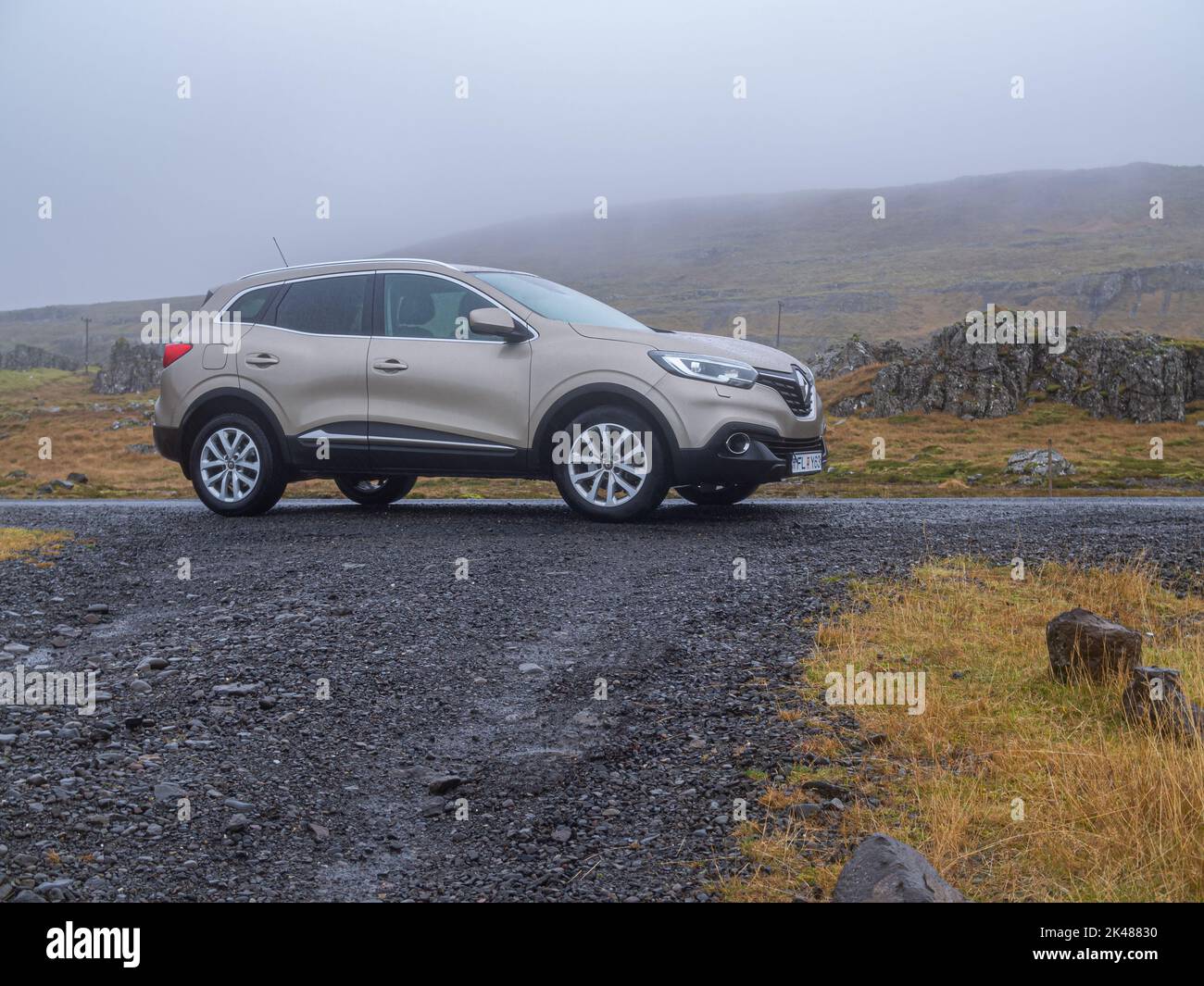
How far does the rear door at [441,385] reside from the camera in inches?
354

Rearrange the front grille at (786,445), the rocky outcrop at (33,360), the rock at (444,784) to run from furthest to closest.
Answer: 1. the rocky outcrop at (33,360)
2. the front grille at (786,445)
3. the rock at (444,784)

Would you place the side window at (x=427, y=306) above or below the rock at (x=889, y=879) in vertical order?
above

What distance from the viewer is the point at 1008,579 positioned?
720 cm

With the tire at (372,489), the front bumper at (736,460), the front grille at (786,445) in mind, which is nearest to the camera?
the front bumper at (736,460)

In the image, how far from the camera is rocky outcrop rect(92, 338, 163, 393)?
97438mm

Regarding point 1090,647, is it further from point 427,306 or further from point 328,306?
point 328,306

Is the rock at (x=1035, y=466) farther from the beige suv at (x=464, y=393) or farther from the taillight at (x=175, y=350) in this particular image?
the taillight at (x=175, y=350)

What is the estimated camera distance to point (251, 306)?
10078 millimetres

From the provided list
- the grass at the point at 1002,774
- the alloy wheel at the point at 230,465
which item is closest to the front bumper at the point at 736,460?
the grass at the point at 1002,774

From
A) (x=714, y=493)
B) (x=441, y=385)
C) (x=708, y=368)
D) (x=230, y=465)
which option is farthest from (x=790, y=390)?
(x=230, y=465)

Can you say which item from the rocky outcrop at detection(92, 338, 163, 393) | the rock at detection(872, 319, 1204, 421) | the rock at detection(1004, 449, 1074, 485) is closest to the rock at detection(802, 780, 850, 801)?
the rock at detection(1004, 449, 1074, 485)

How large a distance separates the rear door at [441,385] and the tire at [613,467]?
44 centimetres
